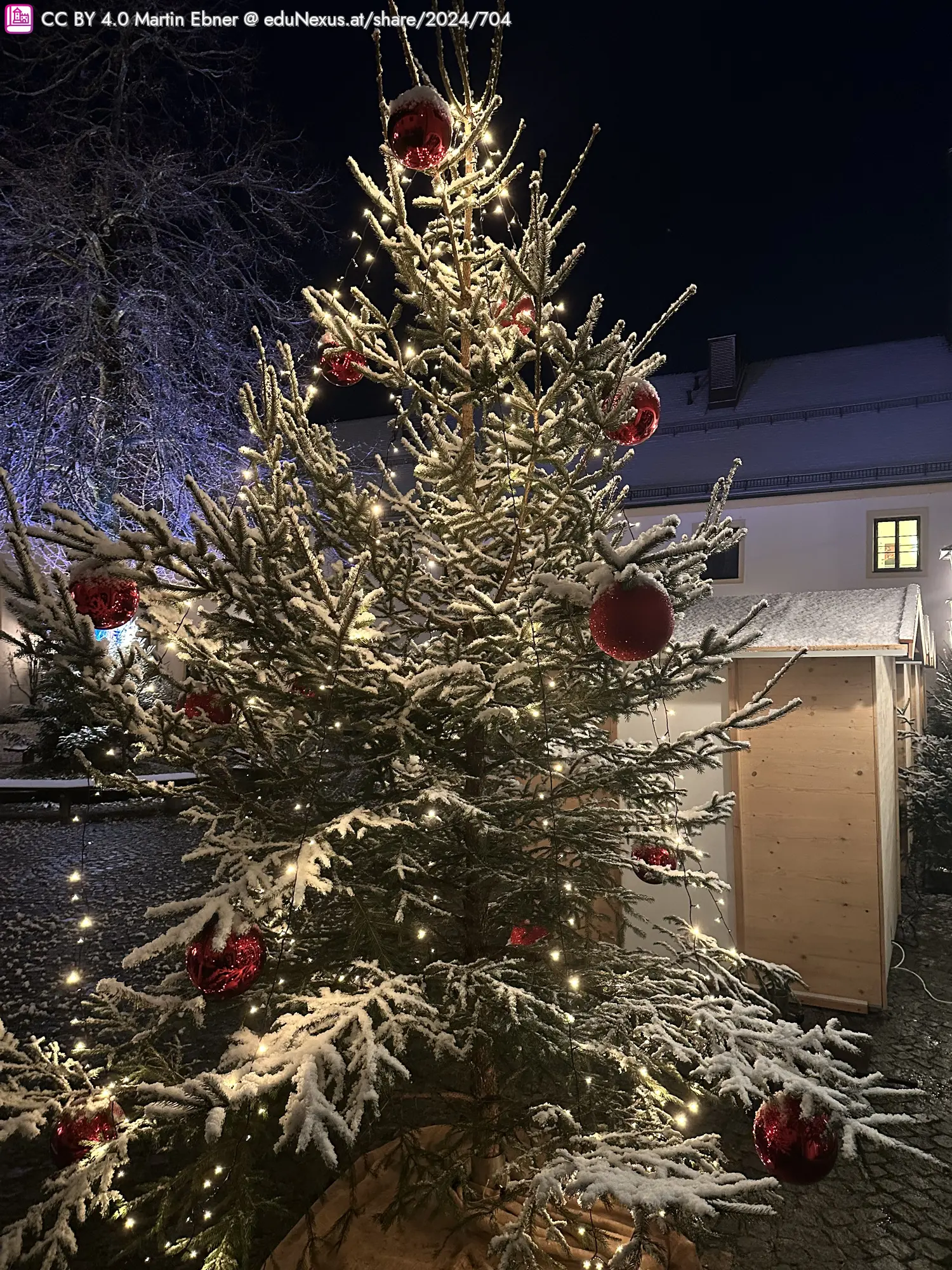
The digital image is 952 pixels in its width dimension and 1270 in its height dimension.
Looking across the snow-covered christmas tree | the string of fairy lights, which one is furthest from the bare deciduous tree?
the snow-covered christmas tree

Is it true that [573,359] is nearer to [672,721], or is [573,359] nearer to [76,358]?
[672,721]

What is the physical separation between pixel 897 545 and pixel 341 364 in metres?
19.9

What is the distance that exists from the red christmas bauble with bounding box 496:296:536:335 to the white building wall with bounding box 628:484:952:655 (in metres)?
15.3

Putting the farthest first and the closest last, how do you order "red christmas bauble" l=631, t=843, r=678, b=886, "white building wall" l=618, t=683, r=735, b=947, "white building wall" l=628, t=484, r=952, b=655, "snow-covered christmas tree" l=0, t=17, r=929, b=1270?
1. "white building wall" l=628, t=484, r=952, b=655
2. "white building wall" l=618, t=683, r=735, b=947
3. "red christmas bauble" l=631, t=843, r=678, b=886
4. "snow-covered christmas tree" l=0, t=17, r=929, b=1270

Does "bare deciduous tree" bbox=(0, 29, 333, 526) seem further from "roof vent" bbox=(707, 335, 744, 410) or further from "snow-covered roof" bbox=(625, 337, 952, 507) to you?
"roof vent" bbox=(707, 335, 744, 410)

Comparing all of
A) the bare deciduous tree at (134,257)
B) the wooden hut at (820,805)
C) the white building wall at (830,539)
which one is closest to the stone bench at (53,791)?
the bare deciduous tree at (134,257)

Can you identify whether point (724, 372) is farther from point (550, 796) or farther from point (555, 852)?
point (555, 852)

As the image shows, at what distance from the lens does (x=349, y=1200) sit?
3381 mm

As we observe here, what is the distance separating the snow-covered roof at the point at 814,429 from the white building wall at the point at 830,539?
1.23 feet

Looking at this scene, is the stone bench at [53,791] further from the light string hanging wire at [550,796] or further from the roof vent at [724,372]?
the roof vent at [724,372]

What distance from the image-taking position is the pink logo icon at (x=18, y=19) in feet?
36.3

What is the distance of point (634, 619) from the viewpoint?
2105 millimetres

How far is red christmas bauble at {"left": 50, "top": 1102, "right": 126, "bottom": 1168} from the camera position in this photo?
265 centimetres

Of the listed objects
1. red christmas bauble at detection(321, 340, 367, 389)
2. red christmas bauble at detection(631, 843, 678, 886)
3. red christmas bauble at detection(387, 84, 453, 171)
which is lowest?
red christmas bauble at detection(631, 843, 678, 886)
